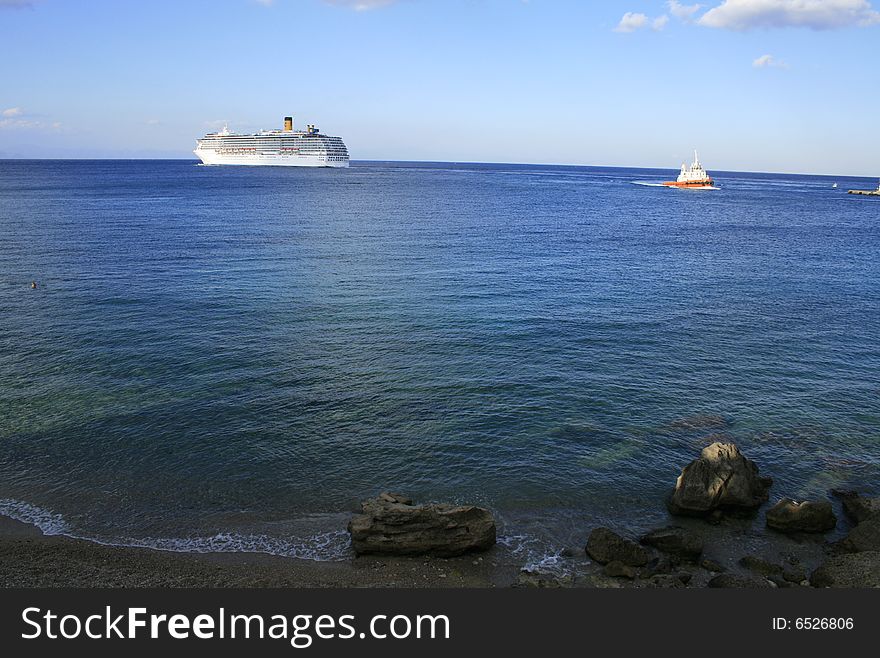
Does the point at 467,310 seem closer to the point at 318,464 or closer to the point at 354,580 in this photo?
the point at 318,464

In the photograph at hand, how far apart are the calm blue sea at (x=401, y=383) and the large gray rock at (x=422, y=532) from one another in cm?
100

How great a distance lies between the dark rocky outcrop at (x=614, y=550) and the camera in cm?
1898

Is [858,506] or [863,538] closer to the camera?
[863,538]

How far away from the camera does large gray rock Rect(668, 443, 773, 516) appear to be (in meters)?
21.7

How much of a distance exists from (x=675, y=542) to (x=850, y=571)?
175 inches

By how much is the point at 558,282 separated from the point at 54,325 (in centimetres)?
3534

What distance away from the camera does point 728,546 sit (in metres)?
20.3

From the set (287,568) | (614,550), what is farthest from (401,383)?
(614,550)

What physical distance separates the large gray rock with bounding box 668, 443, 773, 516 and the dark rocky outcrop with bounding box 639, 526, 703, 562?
1.51m

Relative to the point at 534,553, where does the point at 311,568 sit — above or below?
below

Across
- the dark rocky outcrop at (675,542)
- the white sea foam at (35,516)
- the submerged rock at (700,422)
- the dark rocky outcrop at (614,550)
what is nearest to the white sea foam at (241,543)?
the white sea foam at (35,516)

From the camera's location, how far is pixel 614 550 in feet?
63.0

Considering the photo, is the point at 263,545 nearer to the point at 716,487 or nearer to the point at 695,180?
the point at 716,487

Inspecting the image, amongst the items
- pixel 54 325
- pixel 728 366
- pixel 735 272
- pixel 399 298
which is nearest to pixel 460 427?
pixel 728 366
